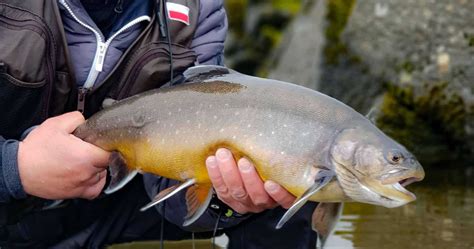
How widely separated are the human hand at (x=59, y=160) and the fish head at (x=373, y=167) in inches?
30.5

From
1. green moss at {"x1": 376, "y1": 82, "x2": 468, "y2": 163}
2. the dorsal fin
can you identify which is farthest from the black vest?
green moss at {"x1": 376, "y1": 82, "x2": 468, "y2": 163}

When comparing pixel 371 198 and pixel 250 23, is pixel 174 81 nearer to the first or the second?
pixel 371 198

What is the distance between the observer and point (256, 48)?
30.7 feet

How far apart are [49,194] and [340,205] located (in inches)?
35.2

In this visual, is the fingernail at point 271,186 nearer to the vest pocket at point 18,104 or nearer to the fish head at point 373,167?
the fish head at point 373,167

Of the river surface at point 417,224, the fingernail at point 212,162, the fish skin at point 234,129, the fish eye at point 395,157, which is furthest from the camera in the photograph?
the river surface at point 417,224

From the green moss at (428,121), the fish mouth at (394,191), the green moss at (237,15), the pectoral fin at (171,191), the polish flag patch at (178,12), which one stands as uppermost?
the polish flag patch at (178,12)

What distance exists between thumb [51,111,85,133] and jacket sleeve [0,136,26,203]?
6.0 inches

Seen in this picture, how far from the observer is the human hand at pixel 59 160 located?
9.41ft

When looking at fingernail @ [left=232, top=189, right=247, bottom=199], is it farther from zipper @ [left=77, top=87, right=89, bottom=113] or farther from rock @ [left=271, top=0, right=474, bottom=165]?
rock @ [left=271, top=0, right=474, bottom=165]

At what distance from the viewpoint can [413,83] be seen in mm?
5305

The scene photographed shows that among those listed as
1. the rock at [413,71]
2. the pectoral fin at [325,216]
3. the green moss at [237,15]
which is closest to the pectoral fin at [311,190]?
the pectoral fin at [325,216]

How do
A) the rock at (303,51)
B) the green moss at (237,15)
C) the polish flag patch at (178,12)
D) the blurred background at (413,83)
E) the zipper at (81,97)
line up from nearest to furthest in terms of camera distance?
the zipper at (81,97)
the polish flag patch at (178,12)
the blurred background at (413,83)
the rock at (303,51)
the green moss at (237,15)

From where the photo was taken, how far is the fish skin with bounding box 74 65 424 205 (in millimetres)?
2533
